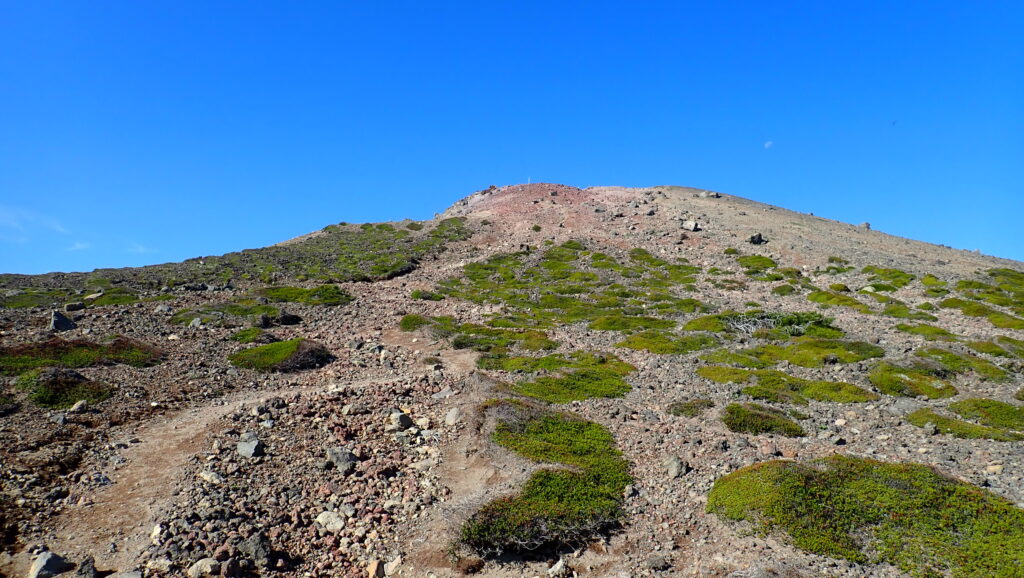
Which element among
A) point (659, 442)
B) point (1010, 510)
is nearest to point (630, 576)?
point (659, 442)

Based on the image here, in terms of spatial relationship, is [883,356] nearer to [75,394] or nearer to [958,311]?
[958,311]

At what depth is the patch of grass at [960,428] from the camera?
16234mm

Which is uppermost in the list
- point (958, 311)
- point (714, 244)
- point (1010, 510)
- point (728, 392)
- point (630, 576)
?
point (714, 244)

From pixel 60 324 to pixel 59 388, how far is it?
10.2 m

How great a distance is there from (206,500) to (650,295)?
36232 millimetres

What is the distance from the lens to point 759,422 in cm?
1748

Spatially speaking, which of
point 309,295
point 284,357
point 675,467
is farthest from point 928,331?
point 309,295

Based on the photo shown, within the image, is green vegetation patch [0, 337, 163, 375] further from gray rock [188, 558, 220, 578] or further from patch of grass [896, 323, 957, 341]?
patch of grass [896, 323, 957, 341]

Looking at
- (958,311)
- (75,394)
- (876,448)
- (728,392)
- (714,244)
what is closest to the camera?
(876,448)

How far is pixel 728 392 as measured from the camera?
70.0 feet

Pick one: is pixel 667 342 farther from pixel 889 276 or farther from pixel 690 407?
pixel 889 276

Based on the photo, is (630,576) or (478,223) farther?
(478,223)

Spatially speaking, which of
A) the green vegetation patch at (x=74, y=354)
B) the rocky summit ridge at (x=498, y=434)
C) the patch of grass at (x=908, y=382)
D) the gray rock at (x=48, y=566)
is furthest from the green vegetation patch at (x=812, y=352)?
the green vegetation patch at (x=74, y=354)

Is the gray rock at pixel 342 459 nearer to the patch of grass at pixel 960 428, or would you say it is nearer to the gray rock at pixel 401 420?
the gray rock at pixel 401 420
